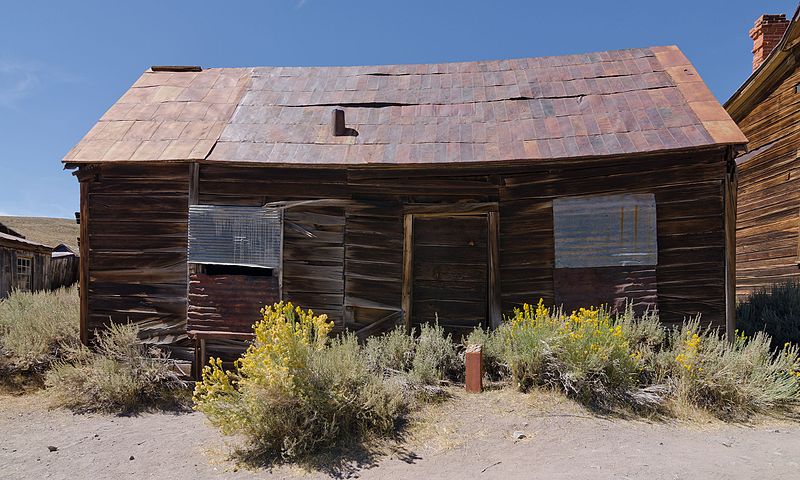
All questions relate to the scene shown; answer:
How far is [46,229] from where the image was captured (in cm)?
4262

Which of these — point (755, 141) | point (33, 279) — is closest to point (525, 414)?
point (755, 141)

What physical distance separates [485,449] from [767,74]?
10.2 meters

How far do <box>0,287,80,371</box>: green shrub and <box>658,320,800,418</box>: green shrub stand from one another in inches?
305

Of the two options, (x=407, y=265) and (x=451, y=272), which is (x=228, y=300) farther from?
(x=451, y=272)

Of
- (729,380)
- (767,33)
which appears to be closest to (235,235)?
(729,380)

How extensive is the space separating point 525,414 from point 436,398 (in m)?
0.93

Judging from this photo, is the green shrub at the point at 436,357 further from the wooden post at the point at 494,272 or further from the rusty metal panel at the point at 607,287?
the rusty metal panel at the point at 607,287

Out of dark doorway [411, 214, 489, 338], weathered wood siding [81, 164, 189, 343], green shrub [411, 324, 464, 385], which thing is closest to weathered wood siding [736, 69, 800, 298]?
dark doorway [411, 214, 489, 338]

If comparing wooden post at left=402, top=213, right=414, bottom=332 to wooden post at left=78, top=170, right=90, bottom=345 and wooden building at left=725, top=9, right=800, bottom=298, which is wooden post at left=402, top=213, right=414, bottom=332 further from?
wooden building at left=725, top=9, right=800, bottom=298

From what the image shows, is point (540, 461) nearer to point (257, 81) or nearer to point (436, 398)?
point (436, 398)

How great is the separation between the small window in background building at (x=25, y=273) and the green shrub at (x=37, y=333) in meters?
8.79

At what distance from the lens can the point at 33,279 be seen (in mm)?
16500

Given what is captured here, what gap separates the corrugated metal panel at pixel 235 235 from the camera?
23.1ft

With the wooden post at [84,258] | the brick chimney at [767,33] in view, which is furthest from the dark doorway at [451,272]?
the brick chimney at [767,33]
